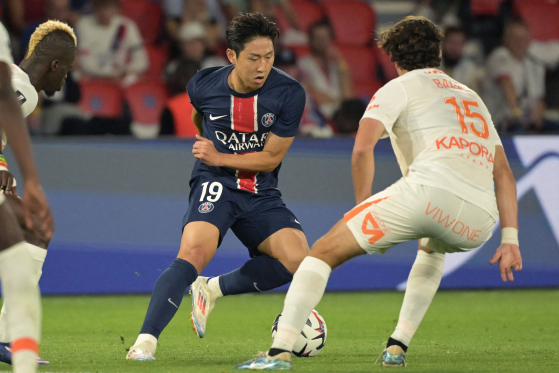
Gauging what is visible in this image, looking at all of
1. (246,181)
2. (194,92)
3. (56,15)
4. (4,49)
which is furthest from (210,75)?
(56,15)

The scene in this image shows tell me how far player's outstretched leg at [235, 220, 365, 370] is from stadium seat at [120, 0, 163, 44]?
7.29 m

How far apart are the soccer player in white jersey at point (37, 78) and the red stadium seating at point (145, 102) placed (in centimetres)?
481

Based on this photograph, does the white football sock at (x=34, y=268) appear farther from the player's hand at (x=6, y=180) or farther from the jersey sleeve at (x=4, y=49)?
the jersey sleeve at (x=4, y=49)

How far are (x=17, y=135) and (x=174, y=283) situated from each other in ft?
5.34

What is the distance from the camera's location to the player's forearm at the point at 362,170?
3.48m

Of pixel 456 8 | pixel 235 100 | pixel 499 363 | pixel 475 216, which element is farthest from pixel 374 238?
pixel 456 8

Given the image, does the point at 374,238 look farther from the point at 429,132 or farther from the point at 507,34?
the point at 507,34

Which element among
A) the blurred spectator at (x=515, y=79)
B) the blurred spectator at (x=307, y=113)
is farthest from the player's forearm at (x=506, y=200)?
the blurred spectator at (x=515, y=79)

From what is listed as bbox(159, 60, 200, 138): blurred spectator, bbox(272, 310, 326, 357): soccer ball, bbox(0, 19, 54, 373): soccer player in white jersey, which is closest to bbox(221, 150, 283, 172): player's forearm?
bbox(272, 310, 326, 357): soccer ball

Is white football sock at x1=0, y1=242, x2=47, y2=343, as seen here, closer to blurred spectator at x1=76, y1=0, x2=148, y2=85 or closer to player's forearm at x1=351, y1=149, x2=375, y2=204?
player's forearm at x1=351, y1=149, x2=375, y2=204

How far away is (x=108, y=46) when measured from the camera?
949 centimetres

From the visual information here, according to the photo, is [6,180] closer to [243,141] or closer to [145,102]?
[243,141]

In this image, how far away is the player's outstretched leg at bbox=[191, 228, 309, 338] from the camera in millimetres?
4496

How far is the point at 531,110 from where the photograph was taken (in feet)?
34.0
